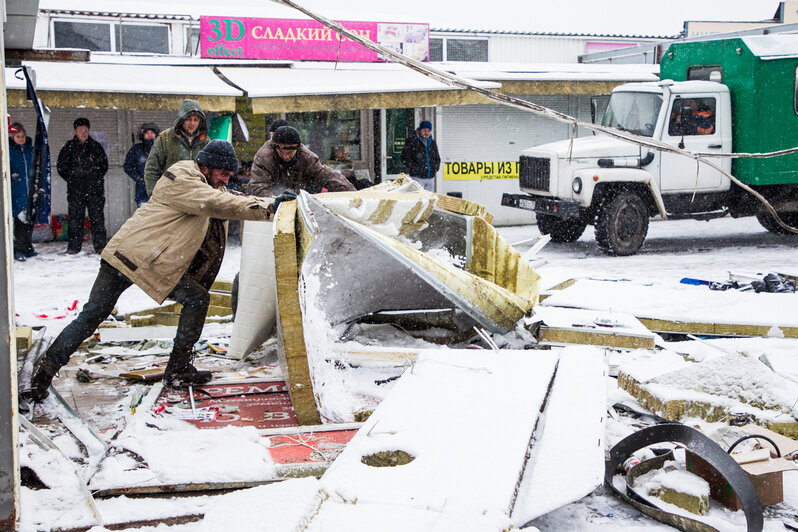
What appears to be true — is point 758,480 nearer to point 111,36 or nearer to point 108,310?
point 108,310

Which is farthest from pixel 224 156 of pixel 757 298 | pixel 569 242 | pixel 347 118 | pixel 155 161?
pixel 347 118

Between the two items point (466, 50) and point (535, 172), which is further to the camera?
point (466, 50)

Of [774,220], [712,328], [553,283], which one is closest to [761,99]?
[774,220]

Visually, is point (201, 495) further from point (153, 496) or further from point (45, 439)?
point (45, 439)

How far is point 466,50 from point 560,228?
318 inches

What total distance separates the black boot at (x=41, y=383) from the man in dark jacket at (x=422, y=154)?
8.91m

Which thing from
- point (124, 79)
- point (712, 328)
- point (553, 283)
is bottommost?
point (712, 328)

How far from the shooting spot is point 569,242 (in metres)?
12.7

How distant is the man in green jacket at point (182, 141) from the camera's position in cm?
617

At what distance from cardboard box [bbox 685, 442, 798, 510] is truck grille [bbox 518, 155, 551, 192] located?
27.8ft

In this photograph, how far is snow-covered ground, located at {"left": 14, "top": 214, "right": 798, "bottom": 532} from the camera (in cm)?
255

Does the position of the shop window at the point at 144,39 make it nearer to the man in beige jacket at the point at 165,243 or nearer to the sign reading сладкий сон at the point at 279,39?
the sign reading сладкий сон at the point at 279,39

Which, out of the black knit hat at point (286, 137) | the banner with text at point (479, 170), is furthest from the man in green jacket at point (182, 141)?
the banner with text at point (479, 170)

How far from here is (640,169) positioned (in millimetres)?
11289
